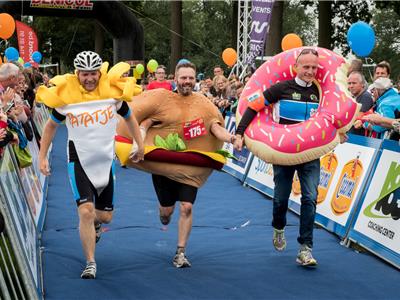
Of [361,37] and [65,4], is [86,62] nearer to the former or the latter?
[361,37]

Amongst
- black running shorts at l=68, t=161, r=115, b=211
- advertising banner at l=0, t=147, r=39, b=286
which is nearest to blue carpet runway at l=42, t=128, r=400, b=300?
advertising banner at l=0, t=147, r=39, b=286

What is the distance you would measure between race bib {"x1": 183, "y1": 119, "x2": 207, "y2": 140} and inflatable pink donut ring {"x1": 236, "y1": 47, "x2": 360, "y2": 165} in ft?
1.26

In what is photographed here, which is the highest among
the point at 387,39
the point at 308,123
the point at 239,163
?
the point at 308,123

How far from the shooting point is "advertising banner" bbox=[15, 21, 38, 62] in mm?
20734

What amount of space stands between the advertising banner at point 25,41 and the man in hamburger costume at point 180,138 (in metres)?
16.1

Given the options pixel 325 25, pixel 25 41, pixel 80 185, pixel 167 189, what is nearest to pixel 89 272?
pixel 80 185

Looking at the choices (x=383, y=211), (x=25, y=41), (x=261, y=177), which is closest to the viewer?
(x=383, y=211)

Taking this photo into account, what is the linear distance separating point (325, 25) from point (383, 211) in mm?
16797

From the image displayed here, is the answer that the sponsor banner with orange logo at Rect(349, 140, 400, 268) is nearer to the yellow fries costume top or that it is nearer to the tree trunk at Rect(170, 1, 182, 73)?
the yellow fries costume top

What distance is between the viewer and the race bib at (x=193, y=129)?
5.89 m

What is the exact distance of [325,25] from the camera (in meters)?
22.0

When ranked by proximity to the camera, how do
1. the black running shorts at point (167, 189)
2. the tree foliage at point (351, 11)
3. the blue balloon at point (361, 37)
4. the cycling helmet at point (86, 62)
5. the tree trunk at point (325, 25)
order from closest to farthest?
the cycling helmet at point (86, 62), the black running shorts at point (167, 189), the blue balloon at point (361, 37), the tree trunk at point (325, 25), the tree foliage at point (351, 11)

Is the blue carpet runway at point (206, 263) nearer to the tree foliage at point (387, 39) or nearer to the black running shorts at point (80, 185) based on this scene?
the black running shorts at point (80, 185)

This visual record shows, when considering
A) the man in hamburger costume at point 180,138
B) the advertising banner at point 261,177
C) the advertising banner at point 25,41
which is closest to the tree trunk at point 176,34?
the advertising banner at point 25,41
